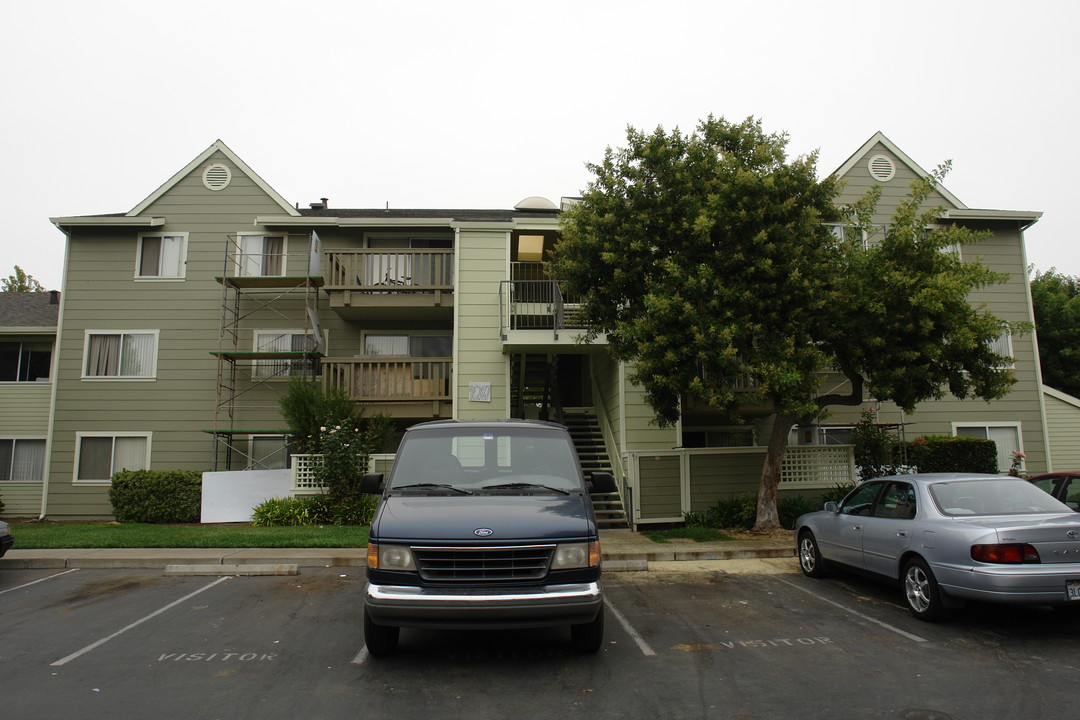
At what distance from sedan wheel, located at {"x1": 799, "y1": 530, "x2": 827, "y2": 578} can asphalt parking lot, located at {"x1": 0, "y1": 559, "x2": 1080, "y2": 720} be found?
605 mm

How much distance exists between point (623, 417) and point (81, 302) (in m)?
14.8

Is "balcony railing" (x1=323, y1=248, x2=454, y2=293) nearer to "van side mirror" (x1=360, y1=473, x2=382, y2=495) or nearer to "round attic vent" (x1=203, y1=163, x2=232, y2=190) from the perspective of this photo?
"round attic vent" (x1=203, y1=163, x2=232, y2=190)

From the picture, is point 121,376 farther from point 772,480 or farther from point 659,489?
point 772,480

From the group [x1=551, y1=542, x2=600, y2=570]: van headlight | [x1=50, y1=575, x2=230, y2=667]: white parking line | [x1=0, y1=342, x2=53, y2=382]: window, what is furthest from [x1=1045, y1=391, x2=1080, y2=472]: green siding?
[x1=0, y1=342, x2=53, y2=382]: window

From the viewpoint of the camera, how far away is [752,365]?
11.9 meters

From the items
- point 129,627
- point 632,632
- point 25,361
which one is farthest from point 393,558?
point 25,361

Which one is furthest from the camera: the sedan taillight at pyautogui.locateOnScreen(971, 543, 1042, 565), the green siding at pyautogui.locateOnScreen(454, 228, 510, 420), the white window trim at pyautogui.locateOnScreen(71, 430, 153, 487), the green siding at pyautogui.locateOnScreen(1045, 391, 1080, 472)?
the green siding at pyautogui.locateOnScreen(1045, 391, 1080, 472)

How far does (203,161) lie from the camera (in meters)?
19.7

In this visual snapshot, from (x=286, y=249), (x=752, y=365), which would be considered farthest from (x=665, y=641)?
(x=286, y=249)

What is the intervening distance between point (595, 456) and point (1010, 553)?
437 inches

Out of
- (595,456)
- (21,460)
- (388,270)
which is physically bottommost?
(21,460)

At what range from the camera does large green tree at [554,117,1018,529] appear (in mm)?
11727

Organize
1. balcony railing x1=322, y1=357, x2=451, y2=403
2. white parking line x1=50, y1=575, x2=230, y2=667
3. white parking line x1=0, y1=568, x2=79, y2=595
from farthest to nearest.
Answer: balcony railing x1=322, y1=357, x2=451, y2=403, white parking line x1=0, y1=568, x2=79, y2=595, white parking line x1=50, y1=575, x2=230, y2=667

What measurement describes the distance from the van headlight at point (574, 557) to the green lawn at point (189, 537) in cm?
698
